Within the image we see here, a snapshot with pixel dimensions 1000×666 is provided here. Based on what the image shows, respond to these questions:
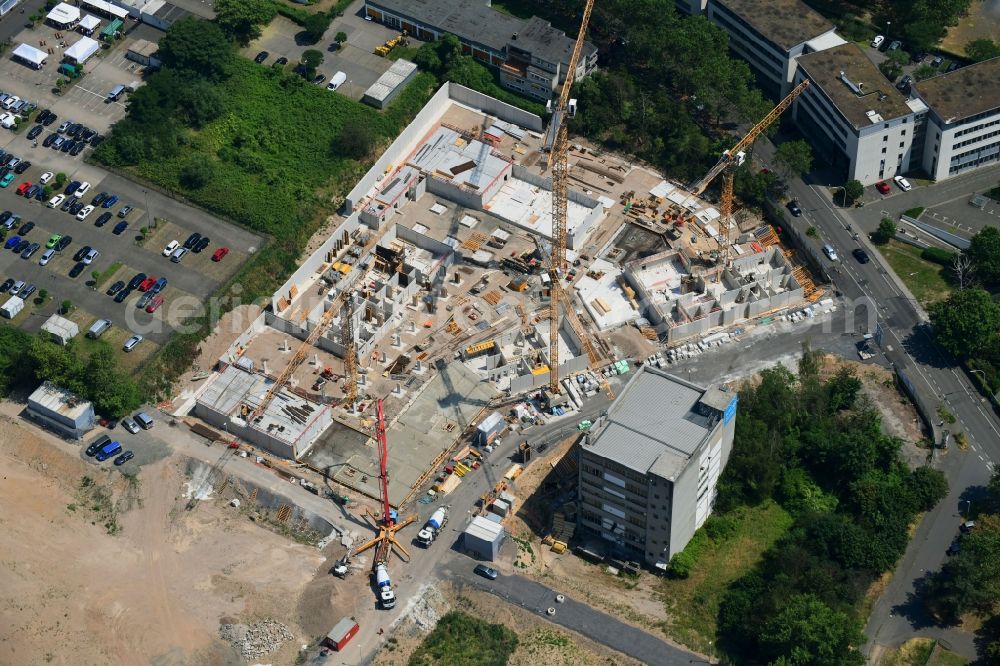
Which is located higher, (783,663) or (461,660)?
(783,663)

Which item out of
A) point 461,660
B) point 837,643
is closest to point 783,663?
point 837,643

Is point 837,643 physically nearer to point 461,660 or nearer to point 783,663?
point 783,663

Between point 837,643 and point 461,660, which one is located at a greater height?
point 837,643
